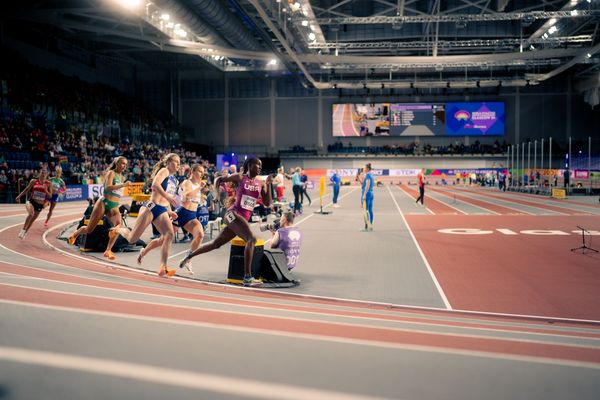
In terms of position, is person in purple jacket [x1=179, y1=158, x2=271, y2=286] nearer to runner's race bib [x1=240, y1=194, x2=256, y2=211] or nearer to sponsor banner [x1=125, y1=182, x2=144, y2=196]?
runner's race bib [x1=240, y1=194, x2=256, y2=211]

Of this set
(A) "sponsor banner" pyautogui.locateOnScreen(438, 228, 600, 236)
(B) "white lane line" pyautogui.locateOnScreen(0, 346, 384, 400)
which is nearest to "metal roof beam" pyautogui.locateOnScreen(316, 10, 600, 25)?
(A) "sponsor banner" pyautogui.locateOnScreen(438, 228, 600, 236)

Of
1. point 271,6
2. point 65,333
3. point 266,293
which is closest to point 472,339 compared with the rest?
point 65,333

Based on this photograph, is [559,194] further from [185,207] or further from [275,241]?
[185,207]

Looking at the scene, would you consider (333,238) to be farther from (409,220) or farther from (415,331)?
(415,331)

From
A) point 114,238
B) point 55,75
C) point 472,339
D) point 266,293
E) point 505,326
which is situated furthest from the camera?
point 55,75

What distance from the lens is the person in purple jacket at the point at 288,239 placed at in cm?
887

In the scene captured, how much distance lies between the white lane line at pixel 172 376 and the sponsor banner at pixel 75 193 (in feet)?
87.5

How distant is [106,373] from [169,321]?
1080 mm

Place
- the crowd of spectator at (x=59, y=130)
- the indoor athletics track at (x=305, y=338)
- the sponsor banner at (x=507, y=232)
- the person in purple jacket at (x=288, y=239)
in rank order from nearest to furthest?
the indoor athletics track at (x=305, y=338) < the person in purple jacket at (x=288, y=239) < the sponsor banner at (x=507, y=232) < the crowd of spectator at (x=59, y=130)

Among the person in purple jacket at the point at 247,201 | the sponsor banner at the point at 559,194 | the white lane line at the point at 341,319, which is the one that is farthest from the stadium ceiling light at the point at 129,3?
the sponsor banner at the point at 559,194

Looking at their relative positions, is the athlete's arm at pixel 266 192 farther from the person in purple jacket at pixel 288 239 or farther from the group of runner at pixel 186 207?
the person in purple jacket at pixel 288 239

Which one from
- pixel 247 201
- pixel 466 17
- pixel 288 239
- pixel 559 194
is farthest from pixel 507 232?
pixel 559 194

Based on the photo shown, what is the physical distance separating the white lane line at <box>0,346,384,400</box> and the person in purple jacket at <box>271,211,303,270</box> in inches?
222

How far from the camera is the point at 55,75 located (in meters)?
37.9
